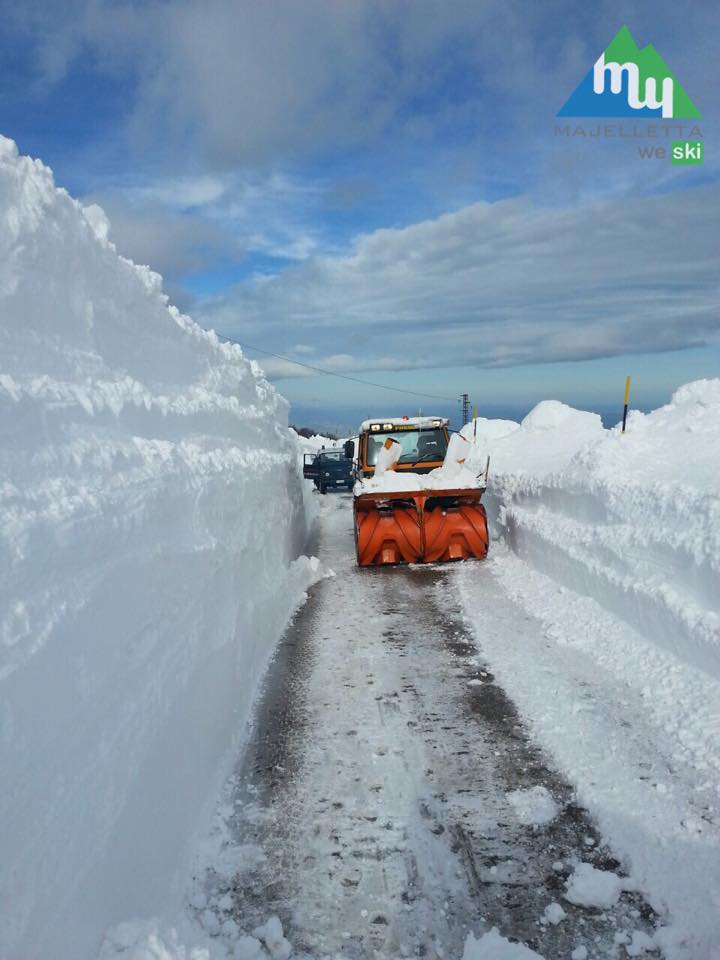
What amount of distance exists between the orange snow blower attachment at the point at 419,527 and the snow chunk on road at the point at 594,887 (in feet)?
26.3

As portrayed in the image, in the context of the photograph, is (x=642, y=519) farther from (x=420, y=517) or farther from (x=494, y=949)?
(x=494, y=949)

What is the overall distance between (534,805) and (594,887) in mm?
819

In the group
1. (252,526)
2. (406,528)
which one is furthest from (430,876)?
(406,528)

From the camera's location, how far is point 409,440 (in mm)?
13891

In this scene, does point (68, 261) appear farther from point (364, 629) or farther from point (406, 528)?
point (406, 528)

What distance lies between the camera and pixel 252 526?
28.4 ft

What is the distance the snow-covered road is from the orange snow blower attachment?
15.0ft

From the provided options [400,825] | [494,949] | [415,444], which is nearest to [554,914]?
[494,949]

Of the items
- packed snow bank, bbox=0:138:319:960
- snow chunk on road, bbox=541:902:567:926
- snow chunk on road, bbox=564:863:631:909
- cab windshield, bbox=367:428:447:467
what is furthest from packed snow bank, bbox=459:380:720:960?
packed snow bank, bbox=0:138:319:960

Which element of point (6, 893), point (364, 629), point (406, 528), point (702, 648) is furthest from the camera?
point (406, 528)

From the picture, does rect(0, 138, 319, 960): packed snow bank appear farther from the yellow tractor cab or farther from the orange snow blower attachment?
the yellow tractor cab

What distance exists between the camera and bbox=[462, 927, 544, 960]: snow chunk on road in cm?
313

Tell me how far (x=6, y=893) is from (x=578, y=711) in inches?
178

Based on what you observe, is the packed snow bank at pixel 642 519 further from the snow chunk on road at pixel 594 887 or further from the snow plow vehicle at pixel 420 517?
the snow chunk on road at pixel 594 887
